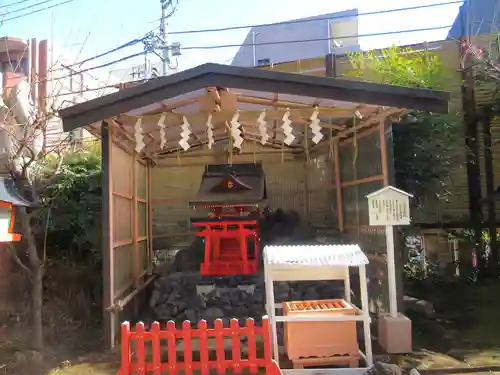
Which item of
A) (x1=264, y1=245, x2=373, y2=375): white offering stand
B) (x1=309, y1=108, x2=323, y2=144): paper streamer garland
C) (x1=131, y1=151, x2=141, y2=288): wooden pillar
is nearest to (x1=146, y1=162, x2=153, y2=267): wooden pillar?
(x1=131, y1=151, x2=141, y2=288): wooden pillar

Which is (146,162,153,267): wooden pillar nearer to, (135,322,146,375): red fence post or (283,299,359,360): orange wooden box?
(283,299,359,360): orange wooden box

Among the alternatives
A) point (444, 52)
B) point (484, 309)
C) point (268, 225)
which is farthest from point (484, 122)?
point (268, 225)

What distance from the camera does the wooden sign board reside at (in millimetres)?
6473

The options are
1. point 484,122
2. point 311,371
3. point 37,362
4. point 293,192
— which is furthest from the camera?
point 293,192

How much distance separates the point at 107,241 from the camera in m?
7.22

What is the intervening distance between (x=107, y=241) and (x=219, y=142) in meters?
6.02

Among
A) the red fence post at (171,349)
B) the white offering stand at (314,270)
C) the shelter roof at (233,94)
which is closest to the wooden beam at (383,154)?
the shelter roof at (233,94)

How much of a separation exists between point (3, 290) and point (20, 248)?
991 mm

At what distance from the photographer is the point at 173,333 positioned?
507 centimetres

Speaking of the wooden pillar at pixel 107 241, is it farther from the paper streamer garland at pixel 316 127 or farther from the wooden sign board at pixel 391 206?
the wooden sign board at pixel 391 206

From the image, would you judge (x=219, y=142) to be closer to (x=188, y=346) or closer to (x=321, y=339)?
(x=321, y=339)

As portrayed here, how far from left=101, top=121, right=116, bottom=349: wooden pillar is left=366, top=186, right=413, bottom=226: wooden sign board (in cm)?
408

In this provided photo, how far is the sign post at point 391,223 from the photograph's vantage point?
648 centimetres

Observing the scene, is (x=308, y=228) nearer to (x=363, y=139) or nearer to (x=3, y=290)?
(x=363, y=139)
